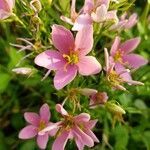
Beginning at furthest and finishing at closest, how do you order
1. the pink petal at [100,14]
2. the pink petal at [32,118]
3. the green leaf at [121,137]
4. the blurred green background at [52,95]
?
the green leaf at [121,137] → the pink petal at [32,118] → the blurred green background at [52,95] → the pink petal at [100,14]

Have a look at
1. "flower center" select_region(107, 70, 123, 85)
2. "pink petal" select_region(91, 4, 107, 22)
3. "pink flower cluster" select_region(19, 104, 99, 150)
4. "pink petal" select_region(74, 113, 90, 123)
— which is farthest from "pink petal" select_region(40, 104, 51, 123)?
"pink petal" select_region(91, 4, 107, 22)

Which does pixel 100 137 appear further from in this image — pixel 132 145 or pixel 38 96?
pixel 38 96

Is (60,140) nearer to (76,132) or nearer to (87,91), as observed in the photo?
(76,132)

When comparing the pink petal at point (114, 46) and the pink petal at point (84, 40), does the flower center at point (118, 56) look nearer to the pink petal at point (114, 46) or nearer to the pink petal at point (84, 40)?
the pink petal at point (114, 46)

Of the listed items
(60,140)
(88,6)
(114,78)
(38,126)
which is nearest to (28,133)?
(38,126)

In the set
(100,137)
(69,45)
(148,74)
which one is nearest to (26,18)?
(69,45)

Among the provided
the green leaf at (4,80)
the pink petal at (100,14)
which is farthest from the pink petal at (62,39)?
the green leaf at (4,80)
